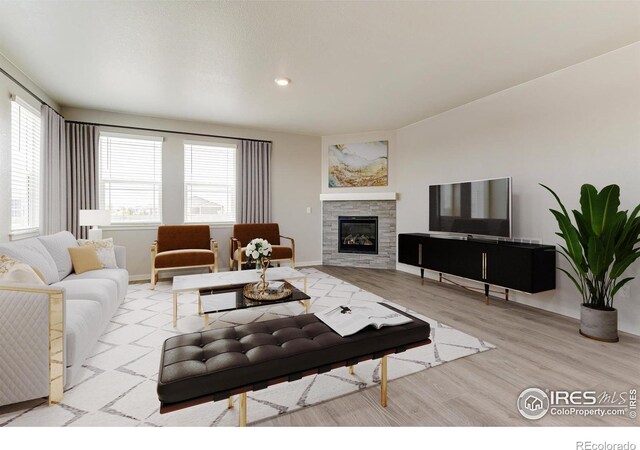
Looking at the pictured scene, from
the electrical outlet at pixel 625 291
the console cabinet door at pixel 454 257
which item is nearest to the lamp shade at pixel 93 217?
the console cabinet door at pixel 454 257

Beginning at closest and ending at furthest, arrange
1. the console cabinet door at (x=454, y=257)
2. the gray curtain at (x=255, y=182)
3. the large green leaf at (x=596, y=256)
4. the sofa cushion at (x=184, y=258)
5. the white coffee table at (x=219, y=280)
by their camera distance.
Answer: the large green leaf at (x=596, y=256), the white coffee table at (x=219, y=280), the console cabinet door at (x=454, y=257), the sofa cushion at (x=184, y=258), the gray curtain at (x=255, y=182)

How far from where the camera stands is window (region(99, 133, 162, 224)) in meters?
4.81

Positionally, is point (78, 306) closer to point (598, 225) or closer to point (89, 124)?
point (89, 124)

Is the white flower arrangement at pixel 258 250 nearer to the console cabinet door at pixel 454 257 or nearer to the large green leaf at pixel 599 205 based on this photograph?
the console cabinet door at pixel 454 257

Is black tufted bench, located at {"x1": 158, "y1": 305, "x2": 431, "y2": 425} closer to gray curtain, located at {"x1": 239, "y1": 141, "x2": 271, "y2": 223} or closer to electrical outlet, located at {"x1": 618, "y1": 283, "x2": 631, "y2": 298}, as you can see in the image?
electrical outlet, located at {"x1": 618, "y1": 283, "x2": 631, "y2": 298}

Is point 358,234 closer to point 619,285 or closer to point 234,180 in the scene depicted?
point 234,180

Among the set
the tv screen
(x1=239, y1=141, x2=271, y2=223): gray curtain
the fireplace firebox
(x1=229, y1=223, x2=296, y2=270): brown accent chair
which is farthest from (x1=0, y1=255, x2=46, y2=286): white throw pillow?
the fireplace firebox

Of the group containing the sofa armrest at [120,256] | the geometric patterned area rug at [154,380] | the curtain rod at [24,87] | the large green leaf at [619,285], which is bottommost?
the geometric patterned area rug at [154,380]

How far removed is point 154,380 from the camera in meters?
2.02

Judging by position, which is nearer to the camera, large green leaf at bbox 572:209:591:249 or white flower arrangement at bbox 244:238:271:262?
large green leaf at bbox 572:209:591:249

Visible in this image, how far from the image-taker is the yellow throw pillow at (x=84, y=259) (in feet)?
10.9

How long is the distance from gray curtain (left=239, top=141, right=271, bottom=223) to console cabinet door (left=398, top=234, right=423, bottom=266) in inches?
99.9

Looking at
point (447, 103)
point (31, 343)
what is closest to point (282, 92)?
point (447, 103)

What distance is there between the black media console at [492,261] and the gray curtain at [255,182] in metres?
2.84
